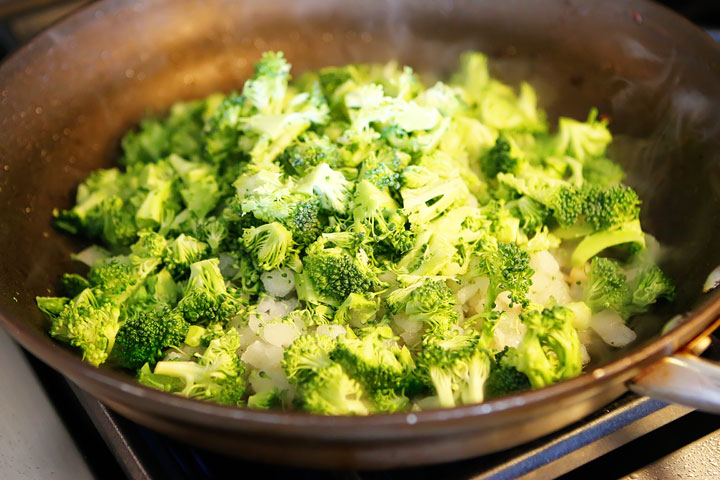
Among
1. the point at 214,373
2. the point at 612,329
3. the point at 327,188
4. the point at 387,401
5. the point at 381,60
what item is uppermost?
the point at 381,60

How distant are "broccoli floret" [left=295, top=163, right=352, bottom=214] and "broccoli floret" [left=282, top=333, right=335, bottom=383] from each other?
375mm

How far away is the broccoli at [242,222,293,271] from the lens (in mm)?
1352

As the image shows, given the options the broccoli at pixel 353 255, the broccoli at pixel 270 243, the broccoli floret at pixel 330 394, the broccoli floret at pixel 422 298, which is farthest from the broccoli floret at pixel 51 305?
the broccoli floret at pixel 422 298

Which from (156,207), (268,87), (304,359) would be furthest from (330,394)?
(268,87)

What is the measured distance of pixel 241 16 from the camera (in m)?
2.09

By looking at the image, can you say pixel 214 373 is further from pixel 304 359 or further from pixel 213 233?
pixel 213 233

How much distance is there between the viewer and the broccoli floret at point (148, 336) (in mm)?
1284

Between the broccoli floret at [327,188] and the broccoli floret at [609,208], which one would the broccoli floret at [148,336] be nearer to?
the broccoli floret at [327,188]

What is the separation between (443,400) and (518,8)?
1.46 metres

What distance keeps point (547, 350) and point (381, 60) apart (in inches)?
54.0

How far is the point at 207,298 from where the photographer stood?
134 centimetres

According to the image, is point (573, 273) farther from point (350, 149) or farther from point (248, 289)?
point (248, 289)

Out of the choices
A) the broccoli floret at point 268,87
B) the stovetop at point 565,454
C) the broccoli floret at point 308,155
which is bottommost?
the stovetop at point 565,454

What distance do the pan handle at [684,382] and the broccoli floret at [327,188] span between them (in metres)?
0.75
